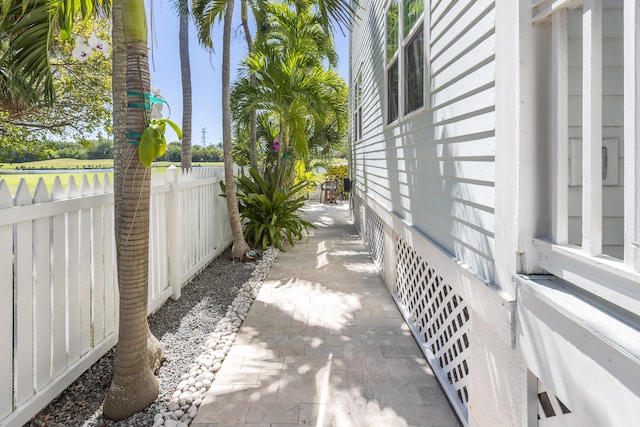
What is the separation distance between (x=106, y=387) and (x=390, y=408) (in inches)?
70.3

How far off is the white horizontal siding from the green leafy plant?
5.56ft

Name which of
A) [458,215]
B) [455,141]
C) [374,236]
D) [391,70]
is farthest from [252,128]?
[458,215]

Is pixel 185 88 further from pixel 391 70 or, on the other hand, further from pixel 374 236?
pixel 391 70

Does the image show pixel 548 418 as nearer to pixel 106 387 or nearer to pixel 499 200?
pixel 499 200

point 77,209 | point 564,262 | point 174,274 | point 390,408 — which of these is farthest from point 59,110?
point 564,262

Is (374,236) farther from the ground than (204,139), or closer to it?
closer to it

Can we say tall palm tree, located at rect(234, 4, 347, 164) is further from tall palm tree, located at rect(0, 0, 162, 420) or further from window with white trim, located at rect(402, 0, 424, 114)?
tall palm tree, located at rect(0, 0, 162, 420)

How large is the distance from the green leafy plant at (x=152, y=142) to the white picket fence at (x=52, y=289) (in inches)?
24.6

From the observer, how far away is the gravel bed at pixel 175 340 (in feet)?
7.43

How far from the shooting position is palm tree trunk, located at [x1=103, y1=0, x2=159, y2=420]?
227 cm

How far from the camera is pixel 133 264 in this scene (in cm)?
231

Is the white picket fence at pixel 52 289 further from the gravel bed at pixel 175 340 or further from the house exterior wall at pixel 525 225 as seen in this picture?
the house exterior wall at pixel 525 225

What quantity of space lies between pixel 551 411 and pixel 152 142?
2.22m

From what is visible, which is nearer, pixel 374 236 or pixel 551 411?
pixel 551 411
